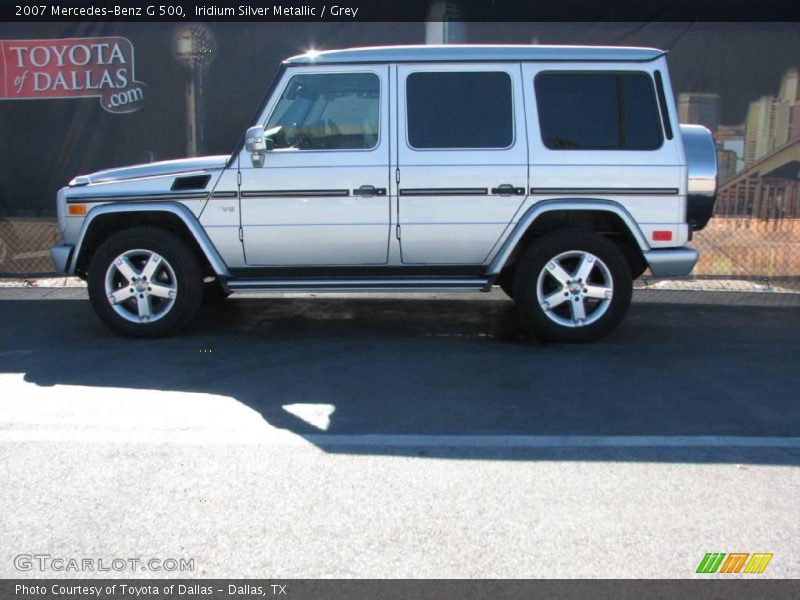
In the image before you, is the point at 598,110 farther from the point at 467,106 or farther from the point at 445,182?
the point at 445,182

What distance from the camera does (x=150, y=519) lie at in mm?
3459

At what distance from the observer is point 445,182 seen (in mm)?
6156

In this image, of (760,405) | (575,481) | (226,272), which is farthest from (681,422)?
(226,272)

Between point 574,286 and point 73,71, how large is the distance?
654cm

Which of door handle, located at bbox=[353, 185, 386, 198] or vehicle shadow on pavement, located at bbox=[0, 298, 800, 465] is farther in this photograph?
door handle, located at bbox=[353, 185, 386, 198]

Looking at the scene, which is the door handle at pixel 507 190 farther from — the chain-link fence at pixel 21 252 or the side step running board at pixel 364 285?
the chain-link fence at pixel 21 252

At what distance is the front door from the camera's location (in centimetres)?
616

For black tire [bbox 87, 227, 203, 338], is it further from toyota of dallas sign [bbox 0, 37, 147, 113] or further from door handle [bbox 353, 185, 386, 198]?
toyota of dallas sign [bbox 0, 37, 147, 113]

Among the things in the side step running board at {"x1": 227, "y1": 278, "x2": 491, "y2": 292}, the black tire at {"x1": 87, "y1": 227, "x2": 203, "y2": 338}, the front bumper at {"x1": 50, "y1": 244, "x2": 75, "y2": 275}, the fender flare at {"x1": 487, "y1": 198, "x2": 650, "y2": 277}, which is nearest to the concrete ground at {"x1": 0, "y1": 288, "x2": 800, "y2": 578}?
the black tire at {"x1": 87, "y1": 227, "x2": 203, "y2": 338}

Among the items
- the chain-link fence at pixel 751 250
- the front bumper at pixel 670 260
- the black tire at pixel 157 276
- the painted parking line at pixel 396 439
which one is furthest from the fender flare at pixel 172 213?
the chain-link fence at pixel 751 250

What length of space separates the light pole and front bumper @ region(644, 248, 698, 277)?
5552 mm
